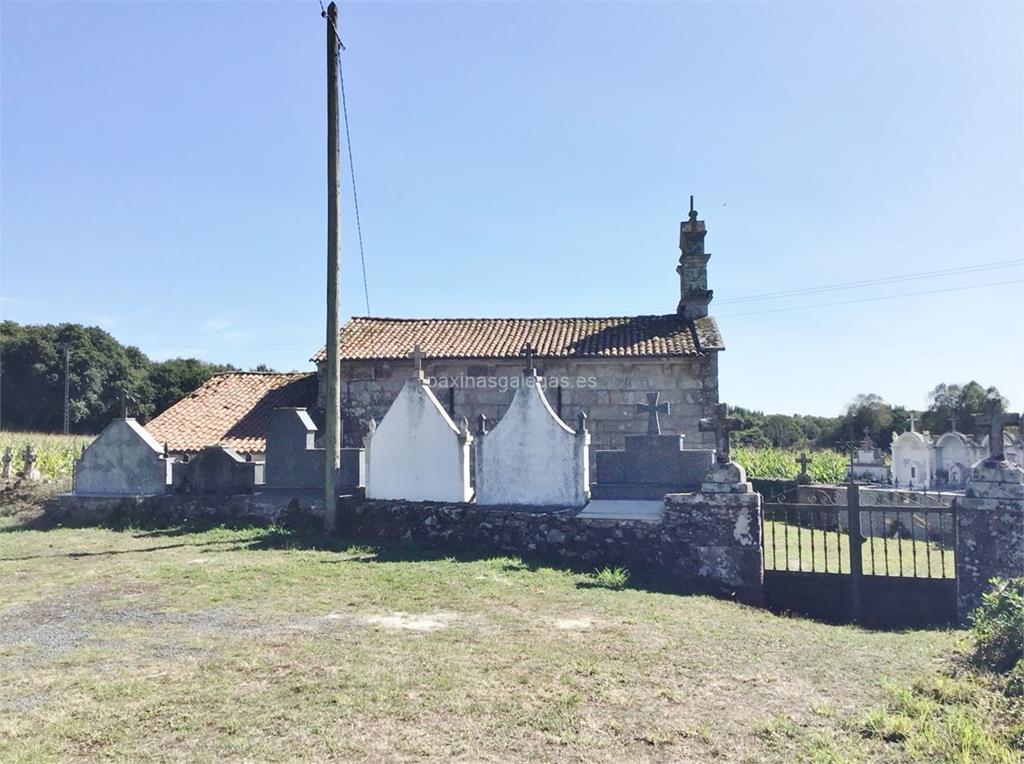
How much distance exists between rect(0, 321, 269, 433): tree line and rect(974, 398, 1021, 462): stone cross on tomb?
4541cm

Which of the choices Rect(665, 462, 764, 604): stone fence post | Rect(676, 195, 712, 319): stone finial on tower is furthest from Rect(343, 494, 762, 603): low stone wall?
Rect(676, 195, 712, 319): stone finial on tower

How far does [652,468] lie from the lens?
10.9 metres

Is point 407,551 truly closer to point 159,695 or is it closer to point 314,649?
point 314,649

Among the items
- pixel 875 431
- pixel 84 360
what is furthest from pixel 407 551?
pixel 84 360

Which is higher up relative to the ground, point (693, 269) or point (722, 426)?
point (693, 269)

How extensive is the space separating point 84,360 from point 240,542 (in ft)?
148

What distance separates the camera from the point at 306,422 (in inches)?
498

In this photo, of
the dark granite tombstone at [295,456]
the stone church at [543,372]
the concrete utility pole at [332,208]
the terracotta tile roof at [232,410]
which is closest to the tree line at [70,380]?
the terracotta tile roof at [232,410]

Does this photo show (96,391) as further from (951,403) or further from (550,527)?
(951,403)

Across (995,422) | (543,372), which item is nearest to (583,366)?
(543,372)

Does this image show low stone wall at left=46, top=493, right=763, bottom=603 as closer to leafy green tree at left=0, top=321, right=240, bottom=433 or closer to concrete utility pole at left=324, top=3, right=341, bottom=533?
concrete utility pole at left=324, top=3, right=341, bottom=533

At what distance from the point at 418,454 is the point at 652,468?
380 centimetres

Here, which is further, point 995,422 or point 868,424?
point 868,424

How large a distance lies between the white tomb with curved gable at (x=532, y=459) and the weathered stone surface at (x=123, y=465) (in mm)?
6440
